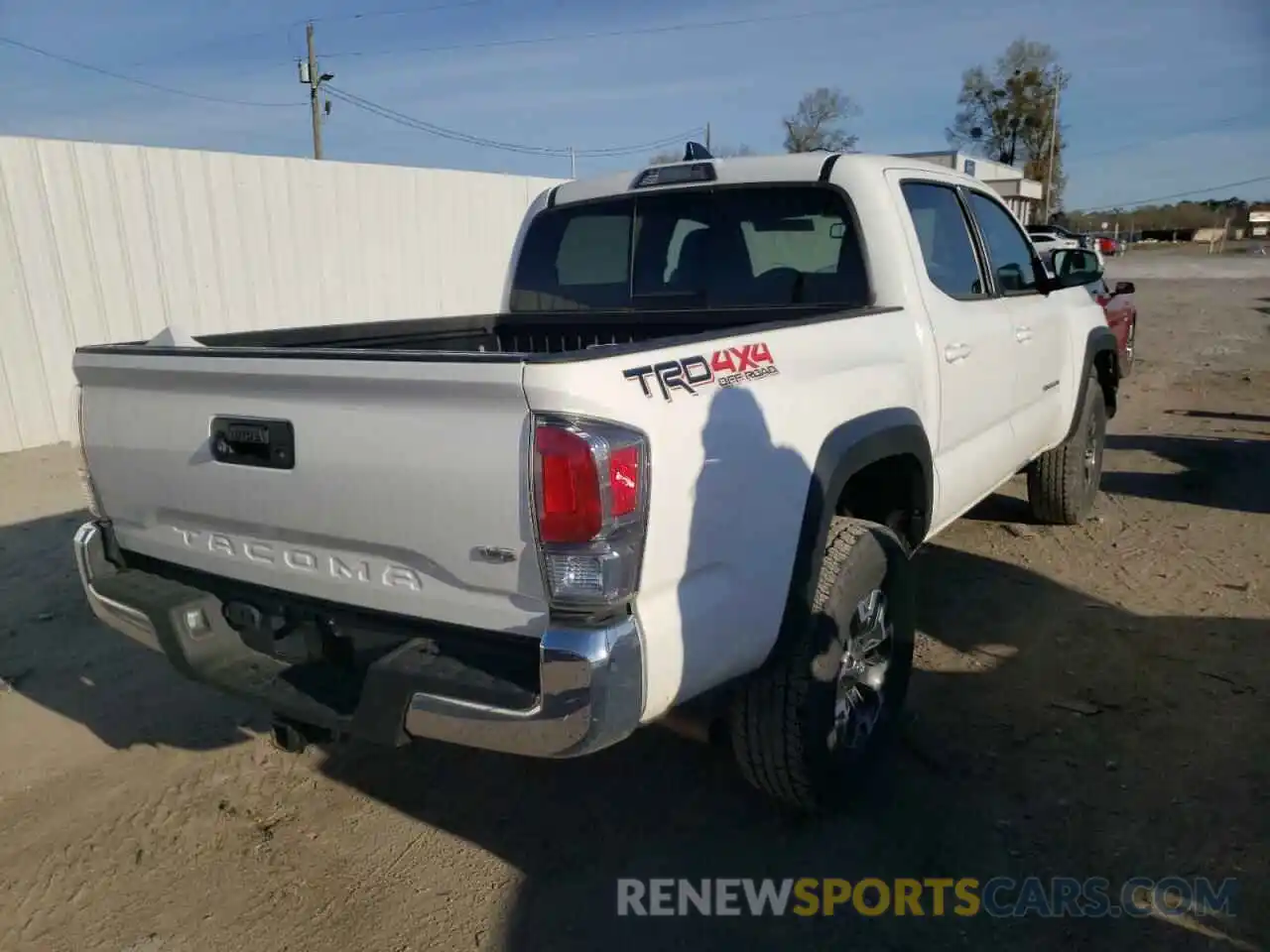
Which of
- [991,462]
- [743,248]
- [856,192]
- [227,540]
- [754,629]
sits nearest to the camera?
[754,629]

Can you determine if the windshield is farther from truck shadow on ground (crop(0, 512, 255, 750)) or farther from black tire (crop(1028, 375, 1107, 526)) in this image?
black tire (crop(1028, 375, 1107, 526))

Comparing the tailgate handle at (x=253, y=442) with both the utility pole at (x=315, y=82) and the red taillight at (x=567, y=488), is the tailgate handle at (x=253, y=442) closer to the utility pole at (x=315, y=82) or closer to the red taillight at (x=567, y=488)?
the red taillight at (x=567, y=488)

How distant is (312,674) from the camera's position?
258cm

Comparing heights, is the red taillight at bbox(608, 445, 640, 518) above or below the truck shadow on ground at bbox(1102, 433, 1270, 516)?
above

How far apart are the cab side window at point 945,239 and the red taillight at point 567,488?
83.3 inches

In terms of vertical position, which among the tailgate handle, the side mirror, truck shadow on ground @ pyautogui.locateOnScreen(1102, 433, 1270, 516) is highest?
the side mirror

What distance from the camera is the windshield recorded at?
3600 millimetres

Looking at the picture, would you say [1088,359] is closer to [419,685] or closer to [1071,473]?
[1071,473]

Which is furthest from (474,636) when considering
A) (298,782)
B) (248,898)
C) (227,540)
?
(298,782)

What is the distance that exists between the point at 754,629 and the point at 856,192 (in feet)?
5.98

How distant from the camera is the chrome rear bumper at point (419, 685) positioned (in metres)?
2.05

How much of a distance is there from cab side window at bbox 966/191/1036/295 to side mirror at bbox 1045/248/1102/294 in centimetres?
12

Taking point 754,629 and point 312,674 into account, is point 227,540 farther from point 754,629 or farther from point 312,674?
point 754,629

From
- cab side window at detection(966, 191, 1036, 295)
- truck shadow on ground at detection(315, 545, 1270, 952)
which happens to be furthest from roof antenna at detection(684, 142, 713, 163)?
truck shadow on ground at detection(315, 545, 1270, 952)
